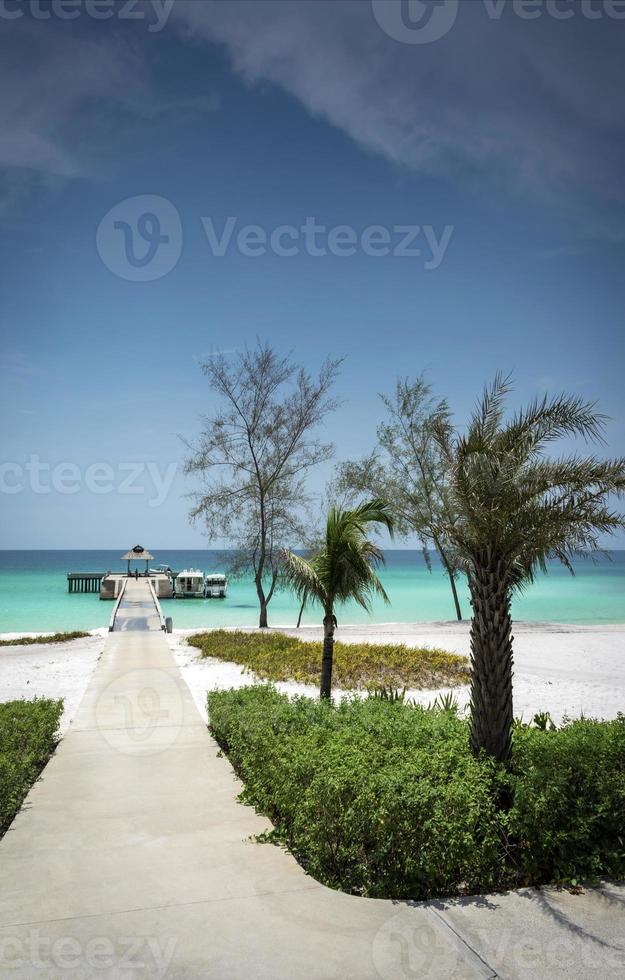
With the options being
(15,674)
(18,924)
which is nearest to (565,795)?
(18,924)

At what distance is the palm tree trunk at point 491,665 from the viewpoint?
6578 millimetres

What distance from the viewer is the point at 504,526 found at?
22.0 ft

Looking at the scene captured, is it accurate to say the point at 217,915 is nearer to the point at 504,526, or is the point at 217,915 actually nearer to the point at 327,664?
the point at 504,526

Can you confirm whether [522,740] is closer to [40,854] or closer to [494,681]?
[494,681]

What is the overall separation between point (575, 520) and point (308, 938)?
467 centimetres

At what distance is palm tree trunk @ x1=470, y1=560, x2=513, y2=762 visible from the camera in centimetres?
658

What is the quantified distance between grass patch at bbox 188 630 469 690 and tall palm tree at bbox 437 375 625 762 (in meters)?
7.37

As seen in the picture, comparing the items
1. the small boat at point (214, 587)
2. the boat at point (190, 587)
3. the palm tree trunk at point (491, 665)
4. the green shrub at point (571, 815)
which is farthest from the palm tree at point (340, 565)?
the boat at point (190, 587)

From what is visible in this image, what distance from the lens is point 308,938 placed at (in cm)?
407

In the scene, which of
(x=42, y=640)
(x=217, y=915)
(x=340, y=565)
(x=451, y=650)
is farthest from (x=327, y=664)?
(x=42, y=640)

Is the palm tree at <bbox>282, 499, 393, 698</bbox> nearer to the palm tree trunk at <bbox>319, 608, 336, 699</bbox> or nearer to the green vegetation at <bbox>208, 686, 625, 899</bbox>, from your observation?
the palm tree trunk at <bbox>319, 608, 336, 699</bbox>

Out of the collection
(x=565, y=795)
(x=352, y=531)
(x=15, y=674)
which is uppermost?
(x=352, y=531)

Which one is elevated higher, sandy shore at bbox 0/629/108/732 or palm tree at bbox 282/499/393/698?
palm tree at bbox 282/499/393/698

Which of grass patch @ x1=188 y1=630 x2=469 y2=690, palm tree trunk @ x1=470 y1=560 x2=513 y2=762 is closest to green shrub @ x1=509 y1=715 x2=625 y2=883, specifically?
palm tree trunk @ x1=470 y1=560 x2=513 y2=762
